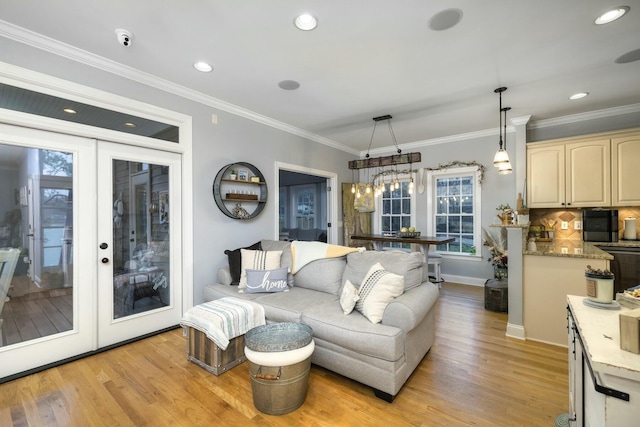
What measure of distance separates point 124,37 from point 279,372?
291cm

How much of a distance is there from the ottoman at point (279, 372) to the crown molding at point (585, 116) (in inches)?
198

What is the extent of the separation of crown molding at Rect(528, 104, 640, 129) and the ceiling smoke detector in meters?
5.52

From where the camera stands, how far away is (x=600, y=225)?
12.6 ft

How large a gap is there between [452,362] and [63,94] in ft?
14.2

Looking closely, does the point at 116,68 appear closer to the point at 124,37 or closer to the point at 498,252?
the point at 124,37

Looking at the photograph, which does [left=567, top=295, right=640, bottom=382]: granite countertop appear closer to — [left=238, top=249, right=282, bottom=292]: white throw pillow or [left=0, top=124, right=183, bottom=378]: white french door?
[left=238, top=249, right=282, bottom=292]: white throw pillow

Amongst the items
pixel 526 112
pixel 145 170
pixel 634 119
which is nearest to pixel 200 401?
pixel 145 170

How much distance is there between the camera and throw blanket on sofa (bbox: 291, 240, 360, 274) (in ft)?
10.5

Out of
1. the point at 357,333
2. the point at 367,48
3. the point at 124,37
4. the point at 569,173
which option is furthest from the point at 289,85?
the point at 569,173

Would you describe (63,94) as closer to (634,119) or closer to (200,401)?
(200,401)

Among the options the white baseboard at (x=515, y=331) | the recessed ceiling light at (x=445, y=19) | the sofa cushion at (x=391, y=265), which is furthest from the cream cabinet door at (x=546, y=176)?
the recessed ceiling light at (x=445, y=19)

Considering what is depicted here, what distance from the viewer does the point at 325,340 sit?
2.31 metres

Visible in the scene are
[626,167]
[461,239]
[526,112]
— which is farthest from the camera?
[461,239]

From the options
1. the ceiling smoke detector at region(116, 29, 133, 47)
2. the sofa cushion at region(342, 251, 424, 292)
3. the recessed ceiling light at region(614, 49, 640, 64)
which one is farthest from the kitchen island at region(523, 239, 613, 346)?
the ceiling smoke detector at region(116, 29, 133, 47)
